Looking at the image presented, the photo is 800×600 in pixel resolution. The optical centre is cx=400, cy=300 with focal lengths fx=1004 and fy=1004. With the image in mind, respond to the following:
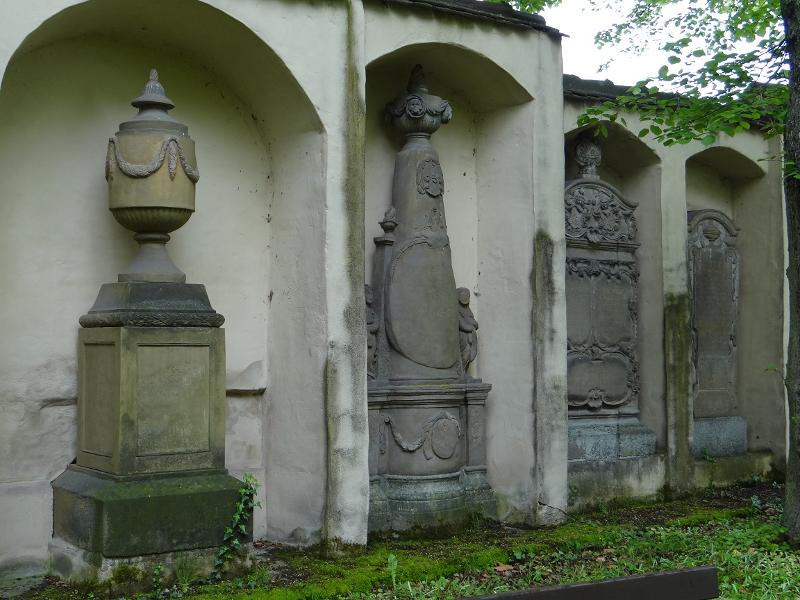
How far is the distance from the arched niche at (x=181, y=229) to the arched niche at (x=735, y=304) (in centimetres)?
417

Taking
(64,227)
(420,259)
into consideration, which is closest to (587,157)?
(420,259)

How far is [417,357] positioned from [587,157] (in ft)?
8.19

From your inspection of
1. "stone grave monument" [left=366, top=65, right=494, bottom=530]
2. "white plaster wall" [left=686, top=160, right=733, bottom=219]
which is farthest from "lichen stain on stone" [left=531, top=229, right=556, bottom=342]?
"white plaster wall" [left=686, top=160, right=733, bottom=219]

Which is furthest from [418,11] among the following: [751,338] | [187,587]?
[751,338]

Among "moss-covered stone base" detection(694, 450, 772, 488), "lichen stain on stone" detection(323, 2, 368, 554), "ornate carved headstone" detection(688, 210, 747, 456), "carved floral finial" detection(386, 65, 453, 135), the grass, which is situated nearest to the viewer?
the grass

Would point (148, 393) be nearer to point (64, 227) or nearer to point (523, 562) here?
point (64, 227)

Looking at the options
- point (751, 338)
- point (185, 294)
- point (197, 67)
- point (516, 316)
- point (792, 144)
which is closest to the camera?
point (185, 294)

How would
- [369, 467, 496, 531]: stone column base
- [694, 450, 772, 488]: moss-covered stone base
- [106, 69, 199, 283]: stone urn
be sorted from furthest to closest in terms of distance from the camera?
[694, 450, 772, 488]: moss-covered stone base, [369, 467, 496, 531]: stone column base, [106, 69, 199, 283]: stone urn

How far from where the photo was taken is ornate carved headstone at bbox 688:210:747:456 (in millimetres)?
9016

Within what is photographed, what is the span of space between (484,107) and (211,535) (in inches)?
152

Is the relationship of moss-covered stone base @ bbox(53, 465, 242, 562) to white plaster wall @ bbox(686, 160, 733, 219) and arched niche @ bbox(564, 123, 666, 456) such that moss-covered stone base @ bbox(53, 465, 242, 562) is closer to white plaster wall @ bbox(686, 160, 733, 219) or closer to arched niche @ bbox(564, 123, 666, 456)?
arched niche @ bbox(564, 123, 666, 456)

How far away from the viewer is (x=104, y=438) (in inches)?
217

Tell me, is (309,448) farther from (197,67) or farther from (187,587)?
(197,67)

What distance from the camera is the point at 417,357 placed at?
22.6ft
